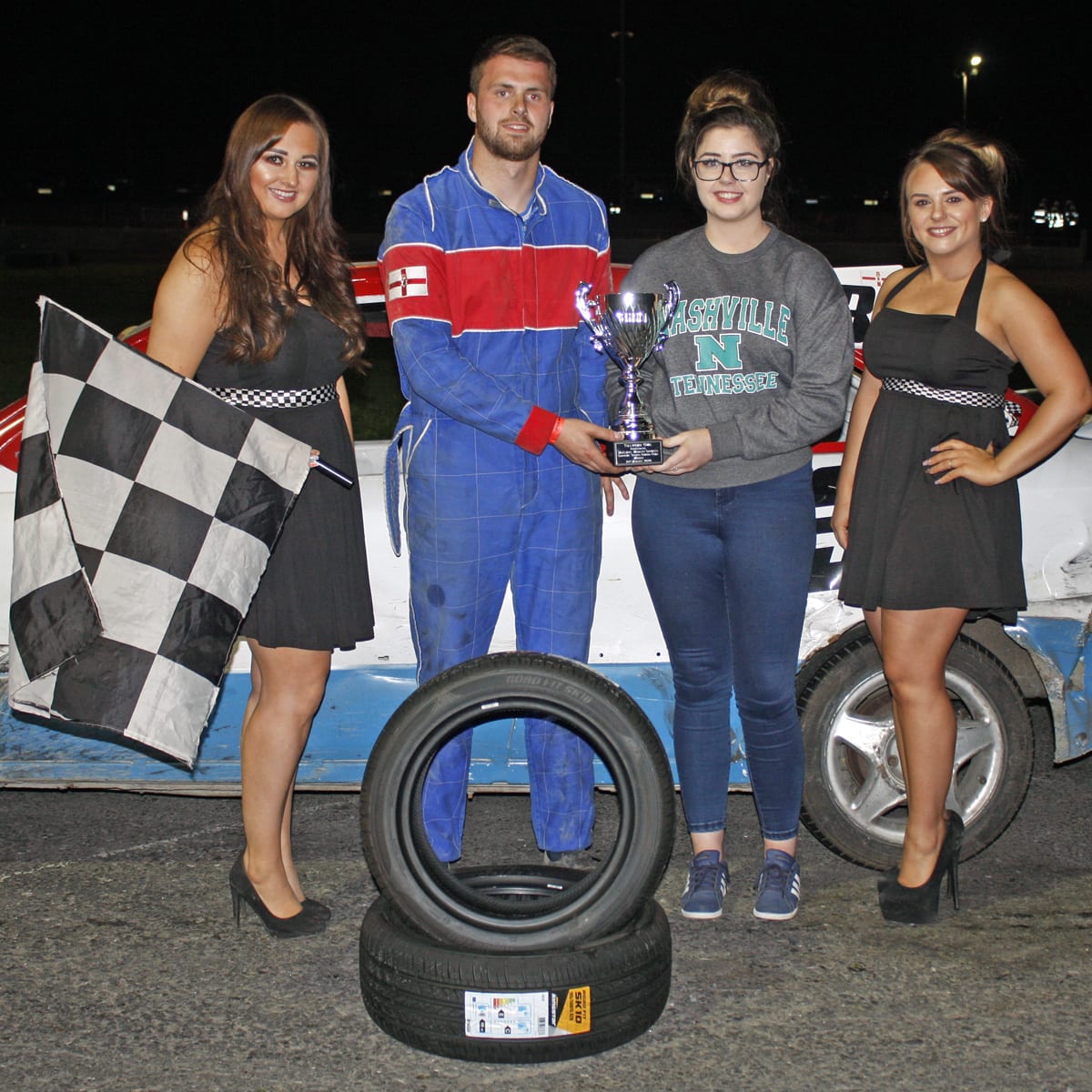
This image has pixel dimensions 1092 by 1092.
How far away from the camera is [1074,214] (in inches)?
2148

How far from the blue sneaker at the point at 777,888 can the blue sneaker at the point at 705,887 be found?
0.31 feet

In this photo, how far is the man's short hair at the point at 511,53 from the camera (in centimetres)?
324

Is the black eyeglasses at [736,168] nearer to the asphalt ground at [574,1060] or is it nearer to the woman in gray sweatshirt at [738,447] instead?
the woman in gray sweatshirt at [738,447]

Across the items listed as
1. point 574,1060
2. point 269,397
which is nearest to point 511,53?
point 269,397

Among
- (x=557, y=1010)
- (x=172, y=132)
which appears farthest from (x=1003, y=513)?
(x=172, y=132)

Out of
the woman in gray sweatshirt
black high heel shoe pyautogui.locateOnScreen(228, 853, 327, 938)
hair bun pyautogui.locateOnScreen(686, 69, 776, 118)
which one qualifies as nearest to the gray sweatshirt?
the woman in gray sweatshirt

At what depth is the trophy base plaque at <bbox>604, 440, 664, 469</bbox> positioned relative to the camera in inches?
122

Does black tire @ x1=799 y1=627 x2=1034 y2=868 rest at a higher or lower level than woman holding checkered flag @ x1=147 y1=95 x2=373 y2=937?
lower

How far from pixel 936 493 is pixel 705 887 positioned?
1145mm

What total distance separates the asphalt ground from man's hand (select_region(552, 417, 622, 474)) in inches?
46.9

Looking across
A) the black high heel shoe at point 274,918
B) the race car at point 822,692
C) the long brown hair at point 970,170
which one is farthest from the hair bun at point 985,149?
the black high heel shoe at point 274,918

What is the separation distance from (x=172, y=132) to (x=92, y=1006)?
8392 cm

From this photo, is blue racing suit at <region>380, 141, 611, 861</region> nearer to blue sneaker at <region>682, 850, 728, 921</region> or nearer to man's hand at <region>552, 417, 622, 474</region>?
man's hand at <region>552, 417, 622, 474</region>

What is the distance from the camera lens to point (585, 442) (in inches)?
127
